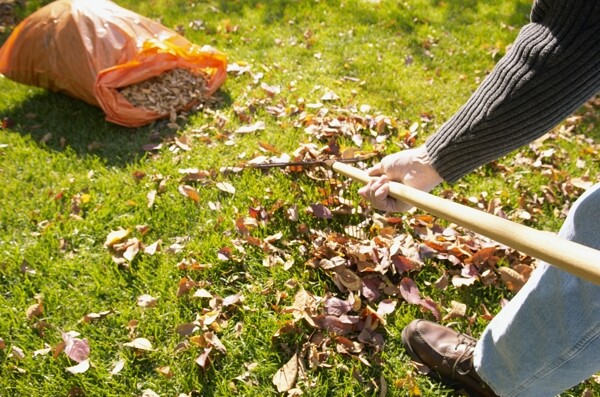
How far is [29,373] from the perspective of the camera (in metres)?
1.96

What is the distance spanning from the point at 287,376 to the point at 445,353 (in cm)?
69

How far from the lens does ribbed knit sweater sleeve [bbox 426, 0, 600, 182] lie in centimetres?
120

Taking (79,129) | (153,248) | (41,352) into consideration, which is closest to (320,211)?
(153,248)

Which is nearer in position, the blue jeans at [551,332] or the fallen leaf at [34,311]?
the blue jeans at [551,332]

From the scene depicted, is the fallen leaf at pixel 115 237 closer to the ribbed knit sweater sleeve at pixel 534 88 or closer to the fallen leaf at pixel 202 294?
the fallen leaf at pixel 202 294

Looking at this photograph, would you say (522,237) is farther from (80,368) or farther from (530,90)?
(80,368)

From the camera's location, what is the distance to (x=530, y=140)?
142cm

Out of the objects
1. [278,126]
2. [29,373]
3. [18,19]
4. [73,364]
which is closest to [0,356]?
[29,373]

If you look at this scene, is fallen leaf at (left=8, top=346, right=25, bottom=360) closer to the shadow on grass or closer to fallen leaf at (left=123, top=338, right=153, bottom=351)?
fallen leaf at (left=123, top=338, right=153, bottom=351)

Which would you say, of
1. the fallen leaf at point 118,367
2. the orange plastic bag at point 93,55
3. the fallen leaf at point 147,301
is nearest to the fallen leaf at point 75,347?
the fallen leaf at point 118,367

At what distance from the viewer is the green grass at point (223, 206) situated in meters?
1.98

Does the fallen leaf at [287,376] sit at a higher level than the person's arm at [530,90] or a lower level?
lower

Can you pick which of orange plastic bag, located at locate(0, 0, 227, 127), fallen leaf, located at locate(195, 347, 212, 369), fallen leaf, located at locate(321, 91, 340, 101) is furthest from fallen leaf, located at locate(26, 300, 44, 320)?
fallen leaf, located at locate(321, 91, 340, 101)

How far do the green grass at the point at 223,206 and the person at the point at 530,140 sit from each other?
0.53m
